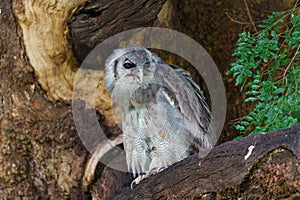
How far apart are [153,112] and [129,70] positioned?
0.29 metres

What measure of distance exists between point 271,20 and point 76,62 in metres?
1.36

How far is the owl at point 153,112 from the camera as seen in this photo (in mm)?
3648

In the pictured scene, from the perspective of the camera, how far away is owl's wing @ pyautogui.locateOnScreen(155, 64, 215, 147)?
3.73 meters

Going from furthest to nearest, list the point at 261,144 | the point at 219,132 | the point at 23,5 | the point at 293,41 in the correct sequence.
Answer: the point at 219,132 < the point at 23,5 < the point at 293,41 < the point at 261,144

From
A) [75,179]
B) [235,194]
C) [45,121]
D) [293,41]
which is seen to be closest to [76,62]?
[45,121]

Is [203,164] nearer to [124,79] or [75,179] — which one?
[124,79]

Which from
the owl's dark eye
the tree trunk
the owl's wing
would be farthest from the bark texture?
the tree trunk

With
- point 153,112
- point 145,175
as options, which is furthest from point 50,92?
point 145,175

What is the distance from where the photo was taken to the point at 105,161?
425 centimetres

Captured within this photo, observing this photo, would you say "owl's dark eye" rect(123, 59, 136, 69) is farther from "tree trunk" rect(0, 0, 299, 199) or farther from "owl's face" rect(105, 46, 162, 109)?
"tree trunk" rect(0, 0, 299, 199)

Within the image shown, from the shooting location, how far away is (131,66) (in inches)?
145

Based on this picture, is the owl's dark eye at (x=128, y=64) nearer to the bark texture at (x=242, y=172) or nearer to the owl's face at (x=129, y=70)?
the owl's face at (x=129, y=70)

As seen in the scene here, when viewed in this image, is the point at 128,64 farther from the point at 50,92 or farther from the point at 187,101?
the point at 50,92

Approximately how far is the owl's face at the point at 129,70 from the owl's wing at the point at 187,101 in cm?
7
